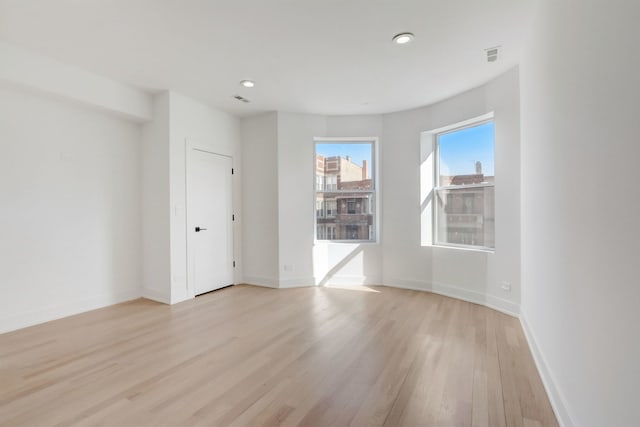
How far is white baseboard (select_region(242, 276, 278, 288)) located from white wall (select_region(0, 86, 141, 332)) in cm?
159

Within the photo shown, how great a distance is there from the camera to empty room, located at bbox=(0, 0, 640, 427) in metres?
1.55

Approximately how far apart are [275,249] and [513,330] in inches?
128

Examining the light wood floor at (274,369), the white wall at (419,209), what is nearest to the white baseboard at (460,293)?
the white wall at (419,209)

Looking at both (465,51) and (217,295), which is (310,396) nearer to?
(217,295)

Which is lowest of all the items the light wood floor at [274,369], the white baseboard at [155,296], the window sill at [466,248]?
the light wood floor at [274,369]

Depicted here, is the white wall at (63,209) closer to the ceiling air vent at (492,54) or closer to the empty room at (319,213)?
the empty room at (319,213)

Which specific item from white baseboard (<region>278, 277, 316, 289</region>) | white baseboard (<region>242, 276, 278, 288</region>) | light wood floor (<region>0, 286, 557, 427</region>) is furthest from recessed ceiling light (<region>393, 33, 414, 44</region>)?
white baseboard (<region>242, 276, 278, 288</region>)

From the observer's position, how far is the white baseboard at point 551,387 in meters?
1.66

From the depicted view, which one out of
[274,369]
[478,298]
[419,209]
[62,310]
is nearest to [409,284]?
[478,298]

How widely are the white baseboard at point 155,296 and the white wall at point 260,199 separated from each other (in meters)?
1.33

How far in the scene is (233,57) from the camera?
3062 mm

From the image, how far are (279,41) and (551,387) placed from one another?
3.43m

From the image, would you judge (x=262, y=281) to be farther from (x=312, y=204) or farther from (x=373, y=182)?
(x=373, y=182)

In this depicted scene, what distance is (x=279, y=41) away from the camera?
277cm
